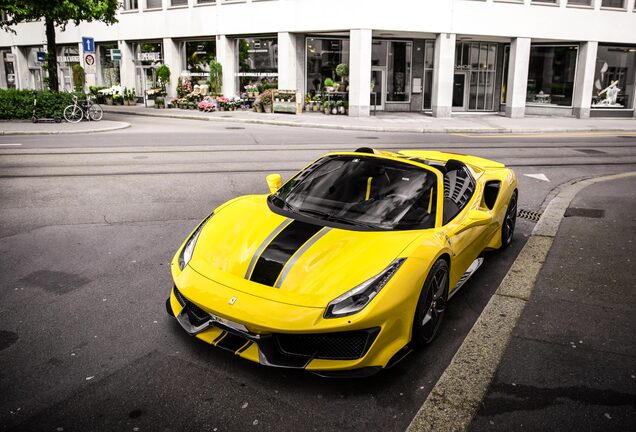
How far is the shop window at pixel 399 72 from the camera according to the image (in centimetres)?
2959

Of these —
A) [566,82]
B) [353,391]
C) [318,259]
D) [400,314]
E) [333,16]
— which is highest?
[333,16]

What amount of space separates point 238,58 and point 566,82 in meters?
18.0

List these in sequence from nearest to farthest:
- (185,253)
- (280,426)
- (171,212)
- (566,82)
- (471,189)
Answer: (280,426)
(185,253)
(471,189)
(171,212)
(566,82)

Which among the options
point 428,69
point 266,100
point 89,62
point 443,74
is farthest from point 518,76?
point 89,62

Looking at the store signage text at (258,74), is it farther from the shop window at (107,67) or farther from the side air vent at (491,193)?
the side air vent at (491,193)

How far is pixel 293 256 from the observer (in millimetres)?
3781

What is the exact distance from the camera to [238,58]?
30.2m

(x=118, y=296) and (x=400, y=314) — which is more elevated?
(x=400, y=314)

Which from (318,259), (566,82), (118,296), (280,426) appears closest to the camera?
(280,426)

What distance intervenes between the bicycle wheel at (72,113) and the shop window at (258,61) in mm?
10508

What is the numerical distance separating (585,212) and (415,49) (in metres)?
23.5

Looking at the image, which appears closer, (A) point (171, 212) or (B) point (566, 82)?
(A) point (171, 212)

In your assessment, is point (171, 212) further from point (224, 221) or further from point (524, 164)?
point (524, 164)

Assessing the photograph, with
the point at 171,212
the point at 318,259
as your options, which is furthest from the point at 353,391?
the point at 171,212
